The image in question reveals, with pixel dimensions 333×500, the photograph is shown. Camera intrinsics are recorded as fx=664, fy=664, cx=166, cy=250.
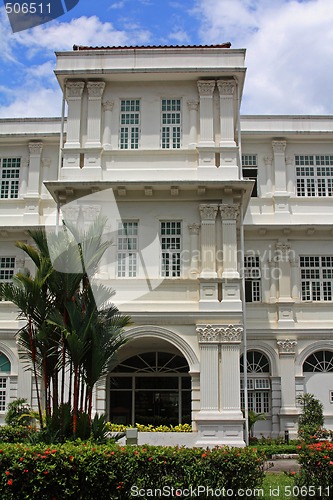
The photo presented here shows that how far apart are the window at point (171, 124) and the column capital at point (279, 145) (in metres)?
6.50

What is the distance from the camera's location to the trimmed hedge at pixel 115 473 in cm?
1039

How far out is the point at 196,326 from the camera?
18438mm

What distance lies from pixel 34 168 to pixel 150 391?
982cm

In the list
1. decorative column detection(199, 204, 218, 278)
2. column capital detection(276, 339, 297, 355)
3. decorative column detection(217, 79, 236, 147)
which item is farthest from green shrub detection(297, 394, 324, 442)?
decorative column detection(217, 79, 236, 147)

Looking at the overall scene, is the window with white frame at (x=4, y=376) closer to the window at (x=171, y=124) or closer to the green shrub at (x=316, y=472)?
the window at (x=171, y=124)

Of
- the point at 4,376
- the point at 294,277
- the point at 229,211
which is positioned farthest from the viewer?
the point at 294,277

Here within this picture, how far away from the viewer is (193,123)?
65.9 ft

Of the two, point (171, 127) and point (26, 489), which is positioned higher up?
point (171, 127)

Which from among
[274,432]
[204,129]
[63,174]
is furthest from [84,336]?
[274,432]

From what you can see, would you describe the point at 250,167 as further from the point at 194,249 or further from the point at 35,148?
the point at 35,148

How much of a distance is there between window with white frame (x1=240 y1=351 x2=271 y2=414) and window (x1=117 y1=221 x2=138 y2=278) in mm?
6773

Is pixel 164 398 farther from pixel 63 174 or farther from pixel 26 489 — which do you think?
pixel 26 489

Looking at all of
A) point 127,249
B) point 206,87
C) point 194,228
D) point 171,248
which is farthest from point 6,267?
point 206,87

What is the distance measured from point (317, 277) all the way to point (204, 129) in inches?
317
